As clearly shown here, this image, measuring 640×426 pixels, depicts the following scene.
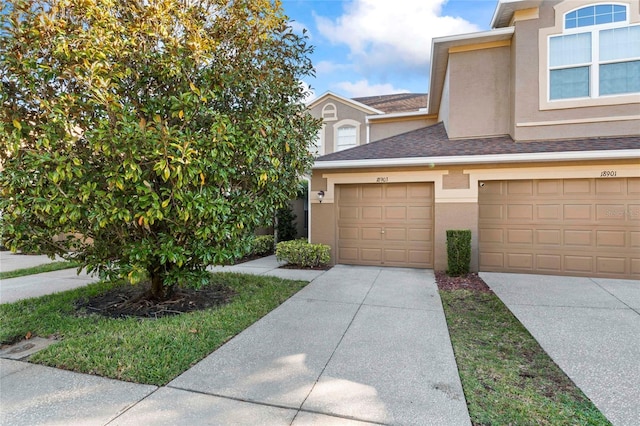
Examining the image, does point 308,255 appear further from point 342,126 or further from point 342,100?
point 342,100

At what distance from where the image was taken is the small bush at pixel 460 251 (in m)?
7.14

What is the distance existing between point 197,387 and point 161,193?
95.2 inches

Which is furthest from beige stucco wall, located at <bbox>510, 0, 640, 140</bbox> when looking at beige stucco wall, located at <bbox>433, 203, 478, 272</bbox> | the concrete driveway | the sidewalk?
the sidewalk

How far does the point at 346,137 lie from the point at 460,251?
1145cm

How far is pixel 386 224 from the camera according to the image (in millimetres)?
8398

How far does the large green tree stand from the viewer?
3711 mm

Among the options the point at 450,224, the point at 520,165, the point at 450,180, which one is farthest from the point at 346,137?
the point at 520,165

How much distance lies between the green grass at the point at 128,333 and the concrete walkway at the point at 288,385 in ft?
0.48

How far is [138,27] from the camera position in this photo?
406 centimetres

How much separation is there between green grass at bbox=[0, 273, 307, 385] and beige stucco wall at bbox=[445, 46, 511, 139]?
6.69 meters

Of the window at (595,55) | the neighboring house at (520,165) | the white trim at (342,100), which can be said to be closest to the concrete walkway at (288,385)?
the neighboring house at (520,165)

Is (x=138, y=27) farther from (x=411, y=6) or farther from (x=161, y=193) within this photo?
(x=411, y=6)

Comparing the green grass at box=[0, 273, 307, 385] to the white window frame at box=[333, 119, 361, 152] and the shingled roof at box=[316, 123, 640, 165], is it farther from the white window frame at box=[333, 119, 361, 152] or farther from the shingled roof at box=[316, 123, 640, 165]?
the white window frame at box=[333, 119, 361, 152]

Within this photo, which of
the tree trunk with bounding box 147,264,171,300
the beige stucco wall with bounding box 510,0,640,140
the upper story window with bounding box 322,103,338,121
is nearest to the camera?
the tree trunk with bounding box 147,264,171,300
